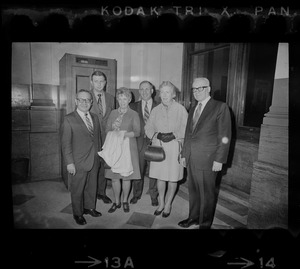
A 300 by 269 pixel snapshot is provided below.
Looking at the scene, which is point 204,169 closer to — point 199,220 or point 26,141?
point 199,220

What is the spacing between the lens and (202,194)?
2480 millimetres

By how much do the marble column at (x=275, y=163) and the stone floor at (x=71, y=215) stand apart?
0.28 m

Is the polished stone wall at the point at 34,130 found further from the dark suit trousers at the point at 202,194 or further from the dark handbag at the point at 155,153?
the dark suit trousers at the point at 202,194

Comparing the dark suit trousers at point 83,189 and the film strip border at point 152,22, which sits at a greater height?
the film strip border at point 152,22

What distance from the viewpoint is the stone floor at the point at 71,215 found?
101 inches

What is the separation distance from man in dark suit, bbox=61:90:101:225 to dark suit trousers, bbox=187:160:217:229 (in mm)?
1153

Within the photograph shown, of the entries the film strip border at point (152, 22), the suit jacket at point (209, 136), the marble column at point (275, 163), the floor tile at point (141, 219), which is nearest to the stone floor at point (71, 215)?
the floor tile at point (141, 219)

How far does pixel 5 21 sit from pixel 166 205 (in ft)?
9.17

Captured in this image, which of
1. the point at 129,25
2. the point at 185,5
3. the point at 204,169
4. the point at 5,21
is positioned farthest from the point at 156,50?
the point at 5,21

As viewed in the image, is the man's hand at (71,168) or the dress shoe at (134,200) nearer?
the man's hand at (71,168)

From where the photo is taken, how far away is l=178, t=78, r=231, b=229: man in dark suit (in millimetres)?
2328

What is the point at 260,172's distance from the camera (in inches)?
98.0
